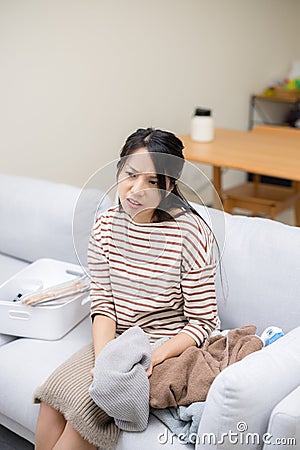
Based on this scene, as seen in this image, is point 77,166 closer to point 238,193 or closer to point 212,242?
point 238,193

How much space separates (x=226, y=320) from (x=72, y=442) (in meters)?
0.63

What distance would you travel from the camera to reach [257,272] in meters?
1.90

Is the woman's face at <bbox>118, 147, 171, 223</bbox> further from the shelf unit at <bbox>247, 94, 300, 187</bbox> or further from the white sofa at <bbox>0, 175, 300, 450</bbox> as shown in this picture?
the shelf unit at <bbox>247, 94, 300, 187</bbox>

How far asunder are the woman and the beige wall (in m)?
1.61

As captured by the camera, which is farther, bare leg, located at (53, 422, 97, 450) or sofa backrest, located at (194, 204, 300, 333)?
sofa backrest, located at (194, 204, 300, 333)

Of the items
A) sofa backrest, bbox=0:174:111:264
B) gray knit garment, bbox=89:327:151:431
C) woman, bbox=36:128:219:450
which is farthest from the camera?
sofa backrest, bbox=0:174:111:264

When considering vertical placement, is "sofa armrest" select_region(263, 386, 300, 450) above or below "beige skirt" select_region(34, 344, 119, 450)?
above

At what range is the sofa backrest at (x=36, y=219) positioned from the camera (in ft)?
7.89

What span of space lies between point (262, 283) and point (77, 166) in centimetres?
196

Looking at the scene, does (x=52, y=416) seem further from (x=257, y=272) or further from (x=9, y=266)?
(x=9, y=266)

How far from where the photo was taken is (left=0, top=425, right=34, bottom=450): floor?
202cm

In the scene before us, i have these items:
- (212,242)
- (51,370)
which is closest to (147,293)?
(212,242)

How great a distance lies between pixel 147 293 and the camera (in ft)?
5.77

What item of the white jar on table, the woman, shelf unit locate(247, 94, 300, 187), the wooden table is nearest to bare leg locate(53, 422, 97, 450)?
the woman
